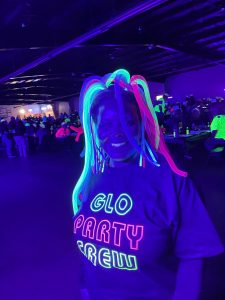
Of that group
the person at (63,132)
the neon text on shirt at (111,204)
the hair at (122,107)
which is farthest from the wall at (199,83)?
the neon text on shirt at (111,204)

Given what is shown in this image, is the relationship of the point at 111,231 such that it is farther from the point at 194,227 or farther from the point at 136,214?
the point at 194,227

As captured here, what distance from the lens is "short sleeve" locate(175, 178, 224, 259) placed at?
34.9 inches

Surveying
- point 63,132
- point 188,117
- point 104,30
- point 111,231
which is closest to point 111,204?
point 111,231

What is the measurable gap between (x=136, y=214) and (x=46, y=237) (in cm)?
289

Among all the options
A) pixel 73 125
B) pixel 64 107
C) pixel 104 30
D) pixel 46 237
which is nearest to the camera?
pixel 46 237

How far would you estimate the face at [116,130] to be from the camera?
3.32 ft

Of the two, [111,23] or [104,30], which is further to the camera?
[104,30]

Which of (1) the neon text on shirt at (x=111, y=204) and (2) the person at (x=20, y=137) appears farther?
(2) the person at (x=20, y=137)

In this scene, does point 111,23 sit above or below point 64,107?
above

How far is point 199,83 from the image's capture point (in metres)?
17.7

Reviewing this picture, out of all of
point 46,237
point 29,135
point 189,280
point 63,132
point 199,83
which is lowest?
point 46,237

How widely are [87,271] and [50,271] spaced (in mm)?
1893

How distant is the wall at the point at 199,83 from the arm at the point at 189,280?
55.4 feet

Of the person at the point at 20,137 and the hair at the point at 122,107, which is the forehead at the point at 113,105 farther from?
the person at the point at 20,137
